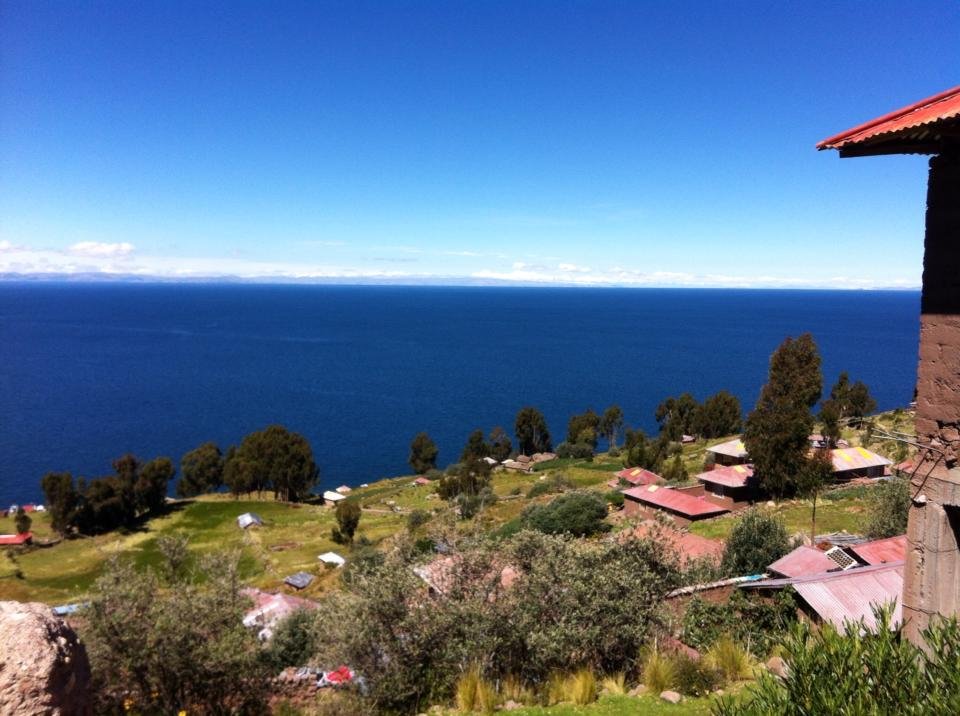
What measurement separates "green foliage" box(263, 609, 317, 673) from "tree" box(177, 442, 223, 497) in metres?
56.7

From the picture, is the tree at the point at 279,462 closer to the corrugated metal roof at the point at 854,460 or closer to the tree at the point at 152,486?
the tree at the point at 152,486

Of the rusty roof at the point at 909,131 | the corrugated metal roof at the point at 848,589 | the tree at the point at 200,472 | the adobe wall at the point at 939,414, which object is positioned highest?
the rusty roof at the point at 909,131

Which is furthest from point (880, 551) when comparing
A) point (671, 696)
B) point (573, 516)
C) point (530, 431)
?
point (530, 431)

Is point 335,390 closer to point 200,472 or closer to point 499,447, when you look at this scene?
point 200,472

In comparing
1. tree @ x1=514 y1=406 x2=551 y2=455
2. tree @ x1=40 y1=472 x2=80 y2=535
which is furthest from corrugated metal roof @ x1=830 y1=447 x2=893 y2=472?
tree @ x1=40 y1=472 x2=80 y2=535

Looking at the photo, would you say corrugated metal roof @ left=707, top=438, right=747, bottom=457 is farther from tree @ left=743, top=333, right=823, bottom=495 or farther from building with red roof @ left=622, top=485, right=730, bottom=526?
tree @ left=743, top=333, right=823, bottom=495

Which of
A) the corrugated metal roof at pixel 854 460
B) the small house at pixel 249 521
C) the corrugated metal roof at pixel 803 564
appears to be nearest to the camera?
the corrugated metal roof at pixel 803 564

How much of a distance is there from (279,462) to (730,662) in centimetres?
5744

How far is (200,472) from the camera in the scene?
229ft

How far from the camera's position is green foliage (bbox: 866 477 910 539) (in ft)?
68.4

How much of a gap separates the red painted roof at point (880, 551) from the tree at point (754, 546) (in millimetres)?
2216

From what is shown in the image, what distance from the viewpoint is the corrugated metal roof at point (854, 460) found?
123 feet

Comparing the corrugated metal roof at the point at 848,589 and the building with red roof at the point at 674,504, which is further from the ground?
the corrugated metal roof at the point at 848,589

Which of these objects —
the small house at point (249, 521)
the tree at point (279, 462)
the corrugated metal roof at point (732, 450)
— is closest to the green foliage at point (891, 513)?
the corrugated metal roof at point (732, 450)
